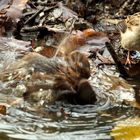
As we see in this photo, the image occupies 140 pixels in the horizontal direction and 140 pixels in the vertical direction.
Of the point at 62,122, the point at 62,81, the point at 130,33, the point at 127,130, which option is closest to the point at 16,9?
the point at 130,33

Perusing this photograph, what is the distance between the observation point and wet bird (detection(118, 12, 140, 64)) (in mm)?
6895

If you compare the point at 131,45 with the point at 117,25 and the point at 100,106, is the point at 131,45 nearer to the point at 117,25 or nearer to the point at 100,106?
the point at 117,25

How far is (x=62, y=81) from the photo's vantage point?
5062mm

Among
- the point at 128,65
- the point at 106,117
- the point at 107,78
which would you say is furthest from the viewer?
the point at 128,65

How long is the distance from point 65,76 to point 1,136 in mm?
934

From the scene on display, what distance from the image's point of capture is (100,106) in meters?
5.16

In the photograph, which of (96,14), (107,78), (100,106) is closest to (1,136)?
(100,106)

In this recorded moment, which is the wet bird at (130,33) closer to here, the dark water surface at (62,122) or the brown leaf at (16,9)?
A: the brown leaf at (16,9)

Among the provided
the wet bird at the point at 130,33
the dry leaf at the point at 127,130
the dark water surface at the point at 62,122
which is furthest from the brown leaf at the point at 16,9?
the dry leaf at the point at 127,130

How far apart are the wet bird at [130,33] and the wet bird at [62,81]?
171 centimetres

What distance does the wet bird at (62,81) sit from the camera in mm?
5091

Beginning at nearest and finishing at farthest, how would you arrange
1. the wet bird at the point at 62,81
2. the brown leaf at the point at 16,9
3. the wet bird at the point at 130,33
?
the wet bird at the point at 62,81
the wet bird at the point at 130,33
the brown leaf at the point at 16,9

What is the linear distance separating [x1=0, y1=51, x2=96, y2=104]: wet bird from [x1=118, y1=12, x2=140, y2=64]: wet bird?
171cm

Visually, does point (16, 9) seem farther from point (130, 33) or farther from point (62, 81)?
point (62, 81)
